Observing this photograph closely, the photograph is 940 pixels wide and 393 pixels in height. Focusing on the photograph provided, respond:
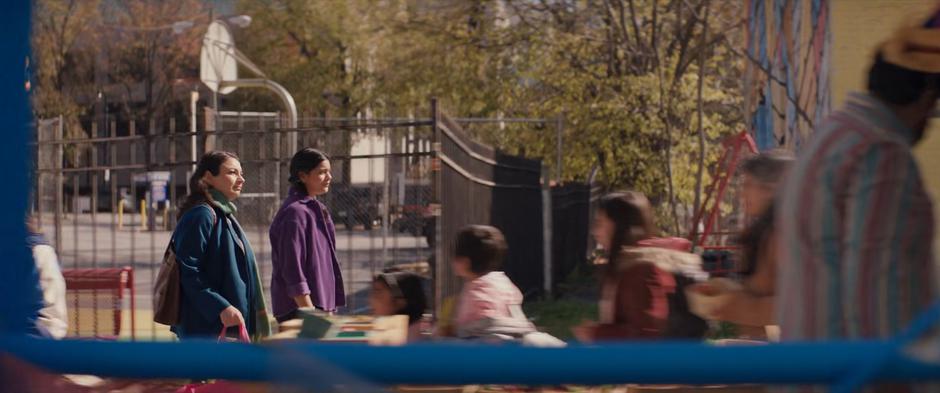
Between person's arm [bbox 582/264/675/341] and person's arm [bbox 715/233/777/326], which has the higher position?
person's arm [bbox 715/233/777/326]

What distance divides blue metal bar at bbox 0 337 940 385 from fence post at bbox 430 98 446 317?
294 inches

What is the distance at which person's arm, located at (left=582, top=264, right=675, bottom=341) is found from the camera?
14.0 ft

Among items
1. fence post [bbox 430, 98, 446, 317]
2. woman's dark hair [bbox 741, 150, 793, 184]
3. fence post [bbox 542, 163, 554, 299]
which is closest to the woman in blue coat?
woman's dark hair [bbox 741, 150, 793, 184]

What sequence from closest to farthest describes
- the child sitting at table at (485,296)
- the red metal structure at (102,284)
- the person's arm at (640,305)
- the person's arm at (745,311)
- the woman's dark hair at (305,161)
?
the person's arm at (745,311), the person's arm at (640,305), the child sitting at table at (485,296), the woman's dark hair at (305,161), the red metal structure at (102,284)

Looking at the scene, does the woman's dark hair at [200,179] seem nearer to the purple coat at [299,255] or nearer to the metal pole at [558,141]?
the purple coat at [299,255]

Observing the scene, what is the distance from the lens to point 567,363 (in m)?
1.24

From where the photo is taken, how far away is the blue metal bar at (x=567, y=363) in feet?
4.04

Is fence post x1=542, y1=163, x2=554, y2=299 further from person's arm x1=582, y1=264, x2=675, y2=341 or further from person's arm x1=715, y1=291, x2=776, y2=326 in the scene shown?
person's arm x1=715, y1=291, x2=776, y2=326

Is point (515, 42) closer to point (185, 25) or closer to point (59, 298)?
point (185, 25)

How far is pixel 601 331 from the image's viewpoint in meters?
4.32

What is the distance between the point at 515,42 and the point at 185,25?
7.19 m

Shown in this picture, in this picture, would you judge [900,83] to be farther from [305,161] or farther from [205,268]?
[305,161]

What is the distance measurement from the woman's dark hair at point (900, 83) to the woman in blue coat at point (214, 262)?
3657mm

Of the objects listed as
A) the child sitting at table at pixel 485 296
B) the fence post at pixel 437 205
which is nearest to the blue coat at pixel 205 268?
the child sitting at table at pixel 485 296
